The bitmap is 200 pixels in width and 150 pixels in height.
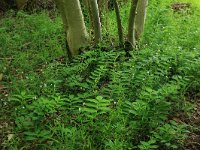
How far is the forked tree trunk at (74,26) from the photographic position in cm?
478

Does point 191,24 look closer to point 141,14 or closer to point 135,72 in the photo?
point 141,14

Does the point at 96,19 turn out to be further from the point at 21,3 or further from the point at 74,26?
the point at 21,3

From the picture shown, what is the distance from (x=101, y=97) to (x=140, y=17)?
3.20 m

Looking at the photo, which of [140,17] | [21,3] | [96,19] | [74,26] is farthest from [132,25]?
[21,3]

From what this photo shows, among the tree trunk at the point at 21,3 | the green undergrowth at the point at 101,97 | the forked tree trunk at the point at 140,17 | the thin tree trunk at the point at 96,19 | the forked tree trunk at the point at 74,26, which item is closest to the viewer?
the green undergrowth at the point at 101,97

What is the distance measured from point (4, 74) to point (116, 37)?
195 centimetres

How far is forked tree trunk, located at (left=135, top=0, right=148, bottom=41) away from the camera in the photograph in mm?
5605

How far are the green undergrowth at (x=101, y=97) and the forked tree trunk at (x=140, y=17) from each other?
0.63ft

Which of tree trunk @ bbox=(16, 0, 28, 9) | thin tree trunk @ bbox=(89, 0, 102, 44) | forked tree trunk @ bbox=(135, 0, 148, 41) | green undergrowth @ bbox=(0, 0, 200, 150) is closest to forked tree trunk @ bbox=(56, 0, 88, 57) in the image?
thin tree trunk @ bbox=(89, 0, 102, 44)

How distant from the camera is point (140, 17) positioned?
5.70 m

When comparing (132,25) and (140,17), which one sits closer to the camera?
(132,25)

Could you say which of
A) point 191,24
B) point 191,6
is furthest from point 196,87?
point 191,6

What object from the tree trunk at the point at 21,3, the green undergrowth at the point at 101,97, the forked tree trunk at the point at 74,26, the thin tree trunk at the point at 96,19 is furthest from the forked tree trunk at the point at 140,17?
the tree trunk at the point at 21,3

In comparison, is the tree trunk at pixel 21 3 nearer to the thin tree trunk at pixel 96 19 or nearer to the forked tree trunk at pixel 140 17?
the forked tree trunk at pixel 140 17
